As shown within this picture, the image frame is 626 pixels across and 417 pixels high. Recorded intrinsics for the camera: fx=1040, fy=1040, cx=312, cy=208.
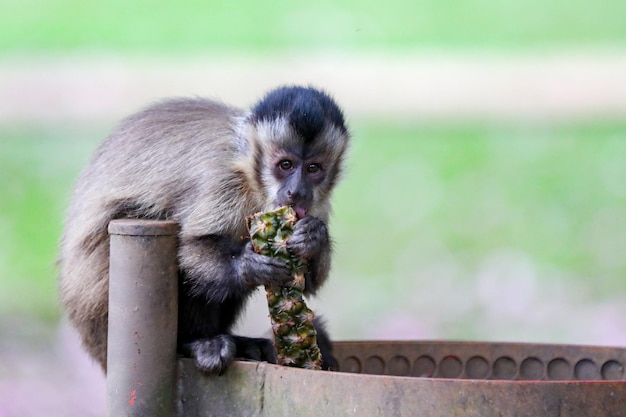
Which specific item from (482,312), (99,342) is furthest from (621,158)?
(99,342)

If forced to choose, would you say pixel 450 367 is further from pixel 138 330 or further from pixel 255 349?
pixel 138 330

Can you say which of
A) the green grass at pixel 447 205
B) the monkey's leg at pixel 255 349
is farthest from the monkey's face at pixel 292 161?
the green grass at pixel 447 205

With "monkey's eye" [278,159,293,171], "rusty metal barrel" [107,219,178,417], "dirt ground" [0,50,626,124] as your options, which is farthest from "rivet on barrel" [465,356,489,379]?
"dirt ground" [0,50,626,124]

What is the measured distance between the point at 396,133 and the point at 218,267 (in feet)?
8.43

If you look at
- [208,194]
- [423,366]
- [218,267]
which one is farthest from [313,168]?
[423,366]

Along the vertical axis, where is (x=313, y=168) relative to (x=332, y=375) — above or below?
above

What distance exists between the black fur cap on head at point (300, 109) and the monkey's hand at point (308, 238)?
13.9 inches

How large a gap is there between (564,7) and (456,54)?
0.63 m

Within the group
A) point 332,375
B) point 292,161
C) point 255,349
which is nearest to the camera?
point 332,375

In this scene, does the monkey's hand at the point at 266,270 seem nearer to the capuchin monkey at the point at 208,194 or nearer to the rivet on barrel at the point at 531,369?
the capuchin monkey at the point at 208,194

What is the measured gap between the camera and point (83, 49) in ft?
18.3

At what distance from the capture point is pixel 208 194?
10.8ft

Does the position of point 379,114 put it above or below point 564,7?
below

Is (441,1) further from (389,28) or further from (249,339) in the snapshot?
(249,339)
